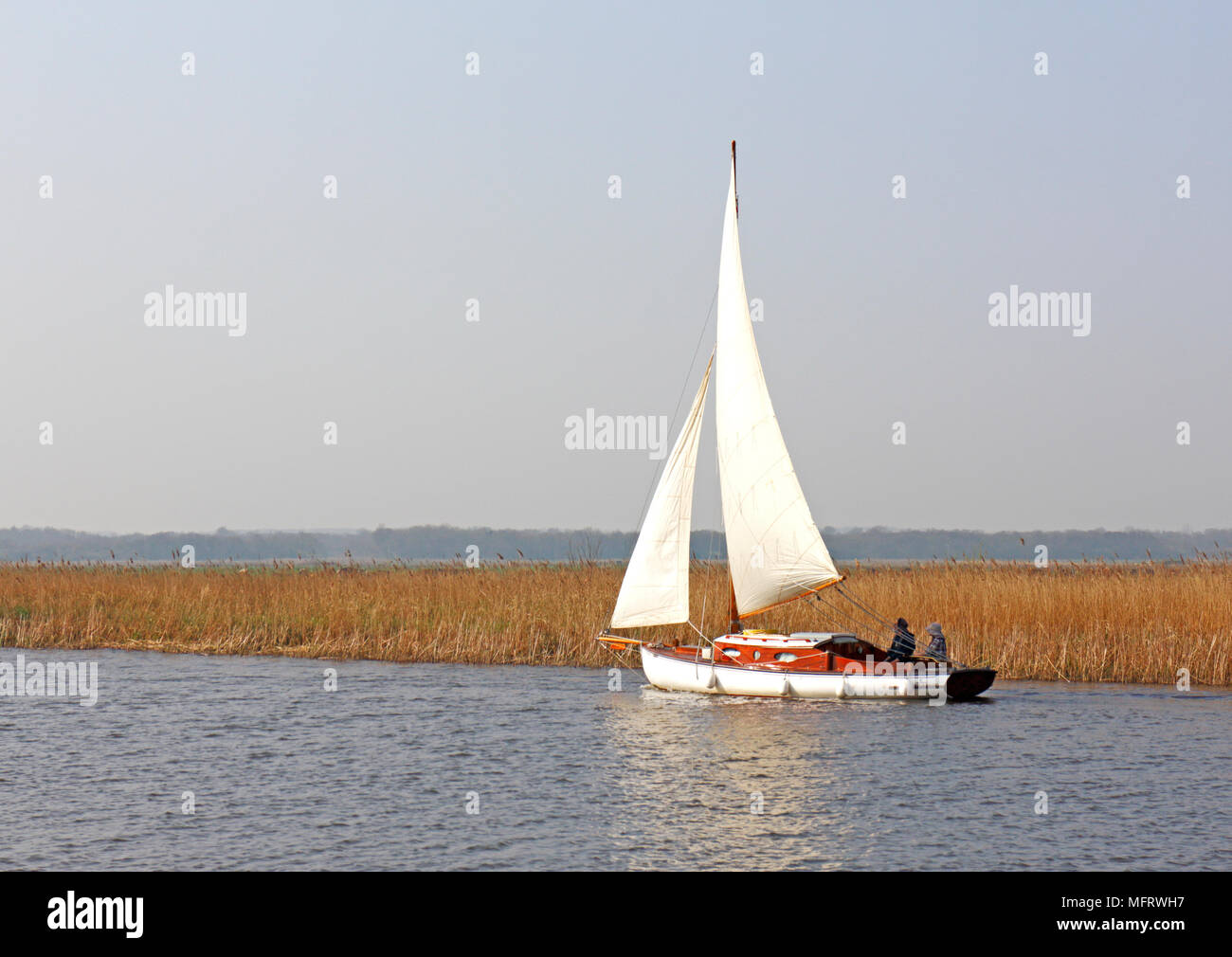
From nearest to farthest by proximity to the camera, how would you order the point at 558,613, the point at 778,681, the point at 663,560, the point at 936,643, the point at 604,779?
the point at 604,779, the point at 936,643, the point at 778,681, the point at 663,560, the point at 558,613

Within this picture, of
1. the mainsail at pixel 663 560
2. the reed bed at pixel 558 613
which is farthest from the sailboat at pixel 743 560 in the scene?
the reed bed at pixel 558 613

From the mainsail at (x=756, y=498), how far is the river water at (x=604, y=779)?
3.19m

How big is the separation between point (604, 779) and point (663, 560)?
10308 millimetres

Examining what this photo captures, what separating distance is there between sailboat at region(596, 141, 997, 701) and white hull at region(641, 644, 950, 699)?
26 mm

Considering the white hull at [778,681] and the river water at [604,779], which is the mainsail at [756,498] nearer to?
the white hull at [778,681]

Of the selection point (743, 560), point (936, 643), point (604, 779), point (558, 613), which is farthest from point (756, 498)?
point (604, 779)

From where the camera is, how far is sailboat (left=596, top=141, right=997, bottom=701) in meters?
27.6

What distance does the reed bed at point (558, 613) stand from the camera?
93.7 feet

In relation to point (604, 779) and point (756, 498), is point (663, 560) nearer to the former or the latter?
point (756, 498)

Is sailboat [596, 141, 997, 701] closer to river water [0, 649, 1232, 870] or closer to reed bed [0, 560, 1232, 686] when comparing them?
river water [0, 649, 1232, 870]

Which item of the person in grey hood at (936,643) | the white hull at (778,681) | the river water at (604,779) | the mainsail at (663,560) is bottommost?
the river water at (604,779)

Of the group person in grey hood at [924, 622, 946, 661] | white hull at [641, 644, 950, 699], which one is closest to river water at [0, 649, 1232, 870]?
white hull at [641, 644, 950, 699]

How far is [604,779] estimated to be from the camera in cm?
1930

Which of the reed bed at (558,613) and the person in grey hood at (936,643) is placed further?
the reed bed at (558,613)
